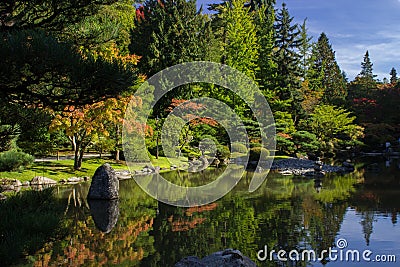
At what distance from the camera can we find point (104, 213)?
8.48m

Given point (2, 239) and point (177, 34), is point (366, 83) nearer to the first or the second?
point (177, 34)

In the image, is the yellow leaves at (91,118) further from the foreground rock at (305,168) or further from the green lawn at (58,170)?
the foreground rock at (305,168)

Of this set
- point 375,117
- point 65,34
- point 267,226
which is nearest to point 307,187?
point 267,226

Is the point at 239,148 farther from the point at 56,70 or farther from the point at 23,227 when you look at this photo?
the point at 23,227

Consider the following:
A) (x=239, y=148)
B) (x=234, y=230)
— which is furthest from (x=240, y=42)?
(x=234, y=230)

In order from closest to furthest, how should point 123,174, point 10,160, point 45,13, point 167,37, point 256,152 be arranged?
point 45,13 < point 10,160 < point 123,174 < point 256,152 < point 167,37

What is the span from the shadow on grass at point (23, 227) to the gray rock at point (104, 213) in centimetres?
414

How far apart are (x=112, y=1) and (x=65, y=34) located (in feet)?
2.20

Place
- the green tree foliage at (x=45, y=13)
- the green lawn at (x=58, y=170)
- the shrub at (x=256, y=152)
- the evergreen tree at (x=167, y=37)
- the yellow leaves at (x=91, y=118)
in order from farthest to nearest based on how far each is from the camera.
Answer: the evergreen tree at (x=167, y=37) < the shrub at (x=256, y=152) < the yellow leaves at (x=91, y=118) < the green lawn at (x=58, y=170) < the green tree foliage at (x=45, y=13)

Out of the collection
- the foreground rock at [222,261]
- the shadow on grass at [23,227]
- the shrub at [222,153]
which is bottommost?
the foreground rock at [222,261]

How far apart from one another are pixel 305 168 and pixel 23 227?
53.4ft

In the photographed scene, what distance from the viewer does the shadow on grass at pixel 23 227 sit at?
2.57 metres

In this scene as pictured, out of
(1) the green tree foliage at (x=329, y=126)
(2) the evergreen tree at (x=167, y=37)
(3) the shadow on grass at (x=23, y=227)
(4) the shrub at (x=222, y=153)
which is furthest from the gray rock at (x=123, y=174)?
(1) the green tree foliage at (x=329, y=126)

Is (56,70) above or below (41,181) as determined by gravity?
above
